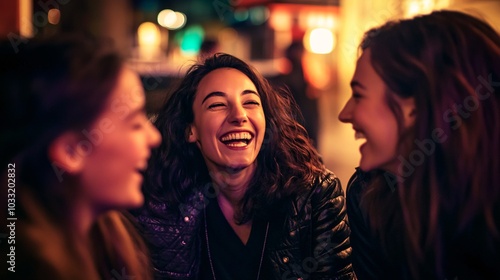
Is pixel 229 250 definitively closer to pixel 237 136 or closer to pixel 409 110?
pixel 237 136

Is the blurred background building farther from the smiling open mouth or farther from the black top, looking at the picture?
the black top

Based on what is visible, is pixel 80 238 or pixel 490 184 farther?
pixel 490 184

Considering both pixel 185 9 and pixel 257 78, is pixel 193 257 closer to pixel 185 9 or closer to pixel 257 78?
pixel 257 78

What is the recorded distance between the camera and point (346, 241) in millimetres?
1451

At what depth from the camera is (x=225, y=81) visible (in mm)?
1390

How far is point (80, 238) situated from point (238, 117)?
0.49m

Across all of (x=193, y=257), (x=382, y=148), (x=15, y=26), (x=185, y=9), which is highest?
(x=185, y=9)

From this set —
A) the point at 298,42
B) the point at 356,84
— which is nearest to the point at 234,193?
the point at 356,84

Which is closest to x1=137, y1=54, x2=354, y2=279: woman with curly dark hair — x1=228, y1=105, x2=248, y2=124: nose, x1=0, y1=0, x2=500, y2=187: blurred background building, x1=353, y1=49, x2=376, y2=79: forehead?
x1=228, y1=105, x2=248, y2=124: nose

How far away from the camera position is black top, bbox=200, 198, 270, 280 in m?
Result: 1.40

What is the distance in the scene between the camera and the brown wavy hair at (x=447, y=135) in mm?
1298

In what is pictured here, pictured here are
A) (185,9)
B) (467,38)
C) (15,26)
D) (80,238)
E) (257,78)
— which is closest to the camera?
(80,238)

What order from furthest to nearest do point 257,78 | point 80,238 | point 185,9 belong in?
point 185,9, point 257,78, point 80,238

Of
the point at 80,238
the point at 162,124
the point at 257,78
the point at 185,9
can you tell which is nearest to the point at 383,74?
the point at 257,78
